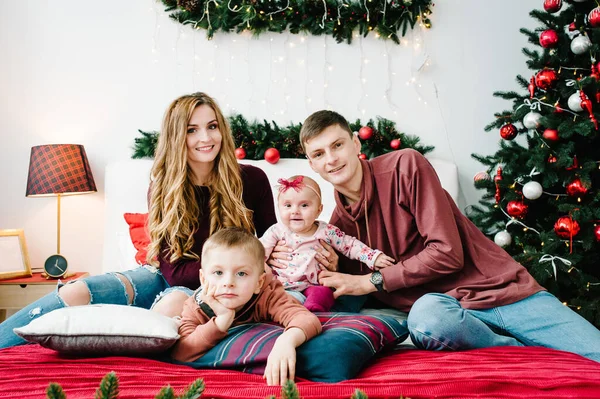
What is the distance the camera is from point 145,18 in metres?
3.30

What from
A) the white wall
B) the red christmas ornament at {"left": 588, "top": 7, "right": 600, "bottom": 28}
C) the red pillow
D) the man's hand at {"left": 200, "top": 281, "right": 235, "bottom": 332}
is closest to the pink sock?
the man's hand at {"left": 200, "top": 281, "right": 235, "bottom": 332}

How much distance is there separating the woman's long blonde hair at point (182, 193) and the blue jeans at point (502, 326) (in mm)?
801

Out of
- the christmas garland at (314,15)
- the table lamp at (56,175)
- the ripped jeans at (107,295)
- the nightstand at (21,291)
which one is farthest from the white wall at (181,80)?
the ripped jeans at (107,295)

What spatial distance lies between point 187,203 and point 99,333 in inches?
33.1

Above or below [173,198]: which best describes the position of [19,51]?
above

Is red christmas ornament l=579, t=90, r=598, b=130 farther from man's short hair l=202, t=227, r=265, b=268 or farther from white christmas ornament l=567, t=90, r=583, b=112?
man's short hair l=202, t=227, r=265, b=268

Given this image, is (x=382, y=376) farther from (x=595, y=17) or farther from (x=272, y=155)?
(x=595, y=17)

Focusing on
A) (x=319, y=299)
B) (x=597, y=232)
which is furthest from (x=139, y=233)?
(x=597, y=232)

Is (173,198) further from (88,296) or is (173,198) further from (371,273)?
(371,273)

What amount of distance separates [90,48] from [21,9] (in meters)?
0.51

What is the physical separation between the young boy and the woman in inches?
16.0

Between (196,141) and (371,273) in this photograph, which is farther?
(196,141)

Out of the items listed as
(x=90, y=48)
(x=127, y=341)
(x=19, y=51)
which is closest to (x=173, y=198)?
(x=127, y=341)

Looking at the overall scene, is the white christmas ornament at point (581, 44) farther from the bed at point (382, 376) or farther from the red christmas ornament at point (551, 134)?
the bed at point (382, 376)
